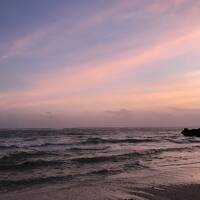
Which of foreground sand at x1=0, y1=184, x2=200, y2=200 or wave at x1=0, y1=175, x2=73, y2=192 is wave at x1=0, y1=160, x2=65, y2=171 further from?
foreground sand at x1=0, y1=184, x2=200, y2=200

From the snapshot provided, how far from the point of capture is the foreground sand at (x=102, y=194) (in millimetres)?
10736

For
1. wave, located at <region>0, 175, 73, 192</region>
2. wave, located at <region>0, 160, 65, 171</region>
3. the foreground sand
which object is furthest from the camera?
wave, located at <region>0, 160, 65, 171</region>

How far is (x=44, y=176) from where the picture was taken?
1588 cm

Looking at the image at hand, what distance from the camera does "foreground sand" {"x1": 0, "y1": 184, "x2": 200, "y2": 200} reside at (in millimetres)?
10736

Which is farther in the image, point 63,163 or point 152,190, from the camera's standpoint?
point 63,163

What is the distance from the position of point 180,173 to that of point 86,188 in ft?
18.4

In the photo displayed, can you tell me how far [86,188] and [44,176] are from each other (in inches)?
159

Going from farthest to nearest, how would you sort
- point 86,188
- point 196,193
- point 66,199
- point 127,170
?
point 127,170, point 86,188, point 196,193, point 66,199

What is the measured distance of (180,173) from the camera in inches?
632

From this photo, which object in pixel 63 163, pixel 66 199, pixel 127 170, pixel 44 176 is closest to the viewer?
pixel 66 199

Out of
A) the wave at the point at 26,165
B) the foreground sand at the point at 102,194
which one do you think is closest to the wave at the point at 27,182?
the foreground sand at the point at 102,194

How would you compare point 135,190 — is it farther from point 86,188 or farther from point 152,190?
point 86,188

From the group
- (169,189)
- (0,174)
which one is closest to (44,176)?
(0,174)

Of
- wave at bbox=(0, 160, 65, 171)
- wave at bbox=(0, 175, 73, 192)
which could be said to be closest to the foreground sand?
wave at bbox=(0, 175, 73, 192)
